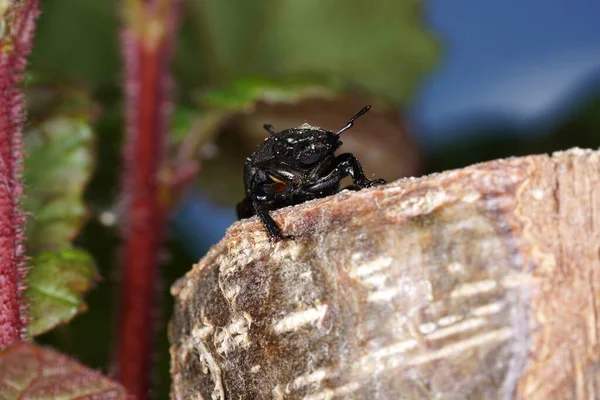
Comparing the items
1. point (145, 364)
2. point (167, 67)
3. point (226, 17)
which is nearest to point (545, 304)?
point (145, 364)

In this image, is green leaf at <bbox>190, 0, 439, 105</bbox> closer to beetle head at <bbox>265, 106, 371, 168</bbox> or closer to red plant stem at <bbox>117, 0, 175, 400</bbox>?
red plant stem at <bbox>117, 0, 175, 400</bbox>

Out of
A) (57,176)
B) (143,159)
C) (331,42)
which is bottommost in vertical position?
(57,176)

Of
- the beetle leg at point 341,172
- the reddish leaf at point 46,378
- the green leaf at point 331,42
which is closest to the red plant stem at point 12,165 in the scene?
the reddish leaf at point 46,378

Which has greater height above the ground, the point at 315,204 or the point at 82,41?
the point at 82,41

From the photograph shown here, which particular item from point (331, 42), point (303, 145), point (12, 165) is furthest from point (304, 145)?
point (331, 42)

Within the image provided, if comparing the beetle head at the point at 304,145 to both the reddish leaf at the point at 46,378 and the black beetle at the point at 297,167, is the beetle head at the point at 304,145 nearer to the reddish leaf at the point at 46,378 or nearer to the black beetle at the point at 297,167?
the black beetle at the point at 297,167

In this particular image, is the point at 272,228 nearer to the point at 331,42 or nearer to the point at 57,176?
the point at 57,176

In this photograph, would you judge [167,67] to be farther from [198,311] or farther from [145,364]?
[198,311]
